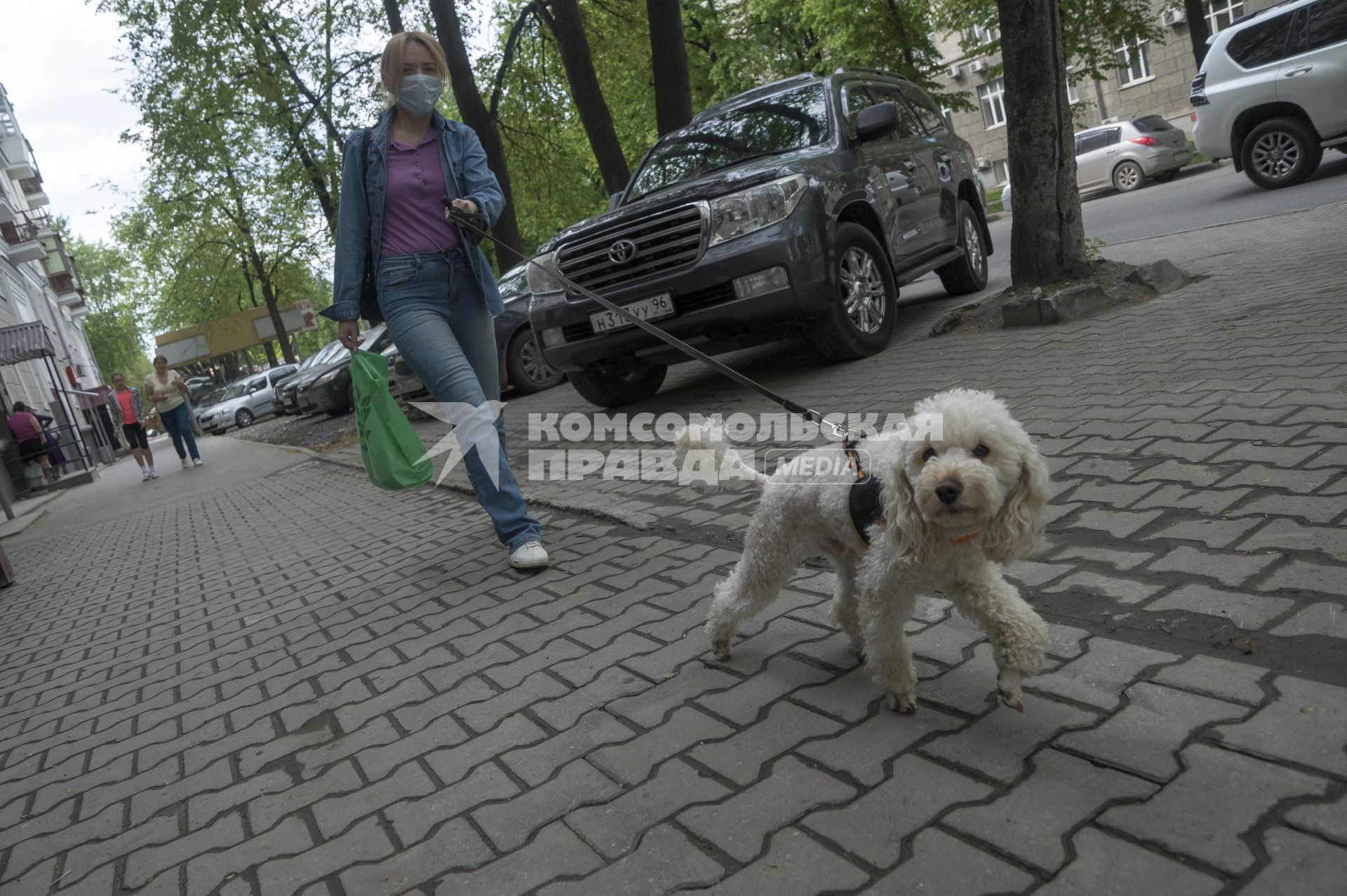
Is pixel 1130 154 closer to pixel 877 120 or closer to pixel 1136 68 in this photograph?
pixel 1136 68

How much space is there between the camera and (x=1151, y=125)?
78.1 ft

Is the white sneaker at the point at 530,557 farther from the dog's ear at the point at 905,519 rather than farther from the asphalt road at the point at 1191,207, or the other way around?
the asphalt road at the point at 1191,207

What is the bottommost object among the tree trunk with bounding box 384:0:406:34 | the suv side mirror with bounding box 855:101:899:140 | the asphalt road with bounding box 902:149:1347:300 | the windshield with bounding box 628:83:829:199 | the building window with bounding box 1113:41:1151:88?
the asphalt road with bounding box 902:149:1347:300

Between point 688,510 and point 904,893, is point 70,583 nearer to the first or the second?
point 688,510

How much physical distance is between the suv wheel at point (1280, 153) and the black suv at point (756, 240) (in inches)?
280

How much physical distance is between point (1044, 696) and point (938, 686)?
11.8 inches

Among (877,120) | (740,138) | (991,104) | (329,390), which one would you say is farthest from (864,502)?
(991,104)

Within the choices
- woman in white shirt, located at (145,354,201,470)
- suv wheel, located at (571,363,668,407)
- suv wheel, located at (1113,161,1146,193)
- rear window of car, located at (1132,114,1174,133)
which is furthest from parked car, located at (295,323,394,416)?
rear window of car, located at (1132,114,1174,133)

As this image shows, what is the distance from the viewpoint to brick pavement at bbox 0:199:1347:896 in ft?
6.59

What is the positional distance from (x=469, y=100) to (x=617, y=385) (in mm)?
9478

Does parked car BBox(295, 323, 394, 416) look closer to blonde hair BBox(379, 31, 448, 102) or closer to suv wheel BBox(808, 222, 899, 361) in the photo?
suv wheel BBox(808, 222, 899, 361)

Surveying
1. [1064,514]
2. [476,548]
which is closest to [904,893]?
[1064,514]

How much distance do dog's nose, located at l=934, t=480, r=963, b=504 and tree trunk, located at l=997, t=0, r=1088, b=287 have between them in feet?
20.1

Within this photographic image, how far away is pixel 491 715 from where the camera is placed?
3.11 metres
